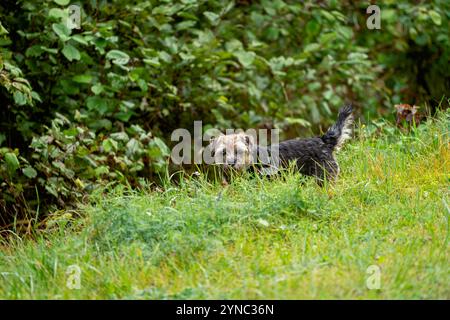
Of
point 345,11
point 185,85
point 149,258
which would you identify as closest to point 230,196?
point 149,258

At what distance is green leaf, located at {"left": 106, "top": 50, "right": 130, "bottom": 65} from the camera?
26.1 feet

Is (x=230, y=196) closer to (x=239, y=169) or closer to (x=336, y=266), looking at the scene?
(x=239, y=169)

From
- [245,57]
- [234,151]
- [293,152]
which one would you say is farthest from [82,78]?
[293,152]

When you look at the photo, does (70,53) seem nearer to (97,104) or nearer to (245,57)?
(97,104)

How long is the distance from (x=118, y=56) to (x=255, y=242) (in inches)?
133

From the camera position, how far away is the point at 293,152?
298 inches

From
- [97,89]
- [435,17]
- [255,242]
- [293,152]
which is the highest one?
[435,17]

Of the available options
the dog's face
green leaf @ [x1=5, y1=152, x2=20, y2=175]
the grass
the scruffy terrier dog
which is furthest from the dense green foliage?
the grass

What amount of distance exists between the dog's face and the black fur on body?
20 centimetres

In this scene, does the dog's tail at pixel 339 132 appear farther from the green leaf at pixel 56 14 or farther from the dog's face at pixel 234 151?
the green leaf at pixel 56 14

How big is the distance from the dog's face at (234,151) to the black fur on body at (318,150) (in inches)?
7.9

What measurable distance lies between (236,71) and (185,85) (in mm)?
1411
